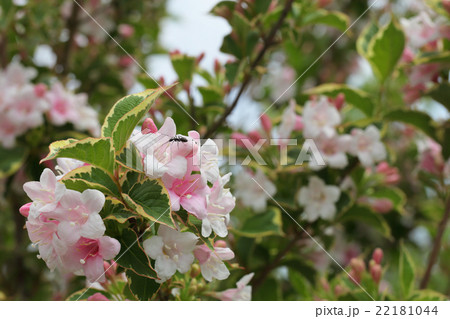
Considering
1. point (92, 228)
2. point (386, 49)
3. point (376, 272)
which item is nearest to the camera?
point (92, 228)

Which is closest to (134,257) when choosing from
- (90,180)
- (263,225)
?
(90,180)

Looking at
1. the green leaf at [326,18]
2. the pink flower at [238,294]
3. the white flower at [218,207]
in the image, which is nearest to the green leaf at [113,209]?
the white flower at [218,207]

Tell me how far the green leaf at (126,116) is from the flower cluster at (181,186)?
2 centimetres

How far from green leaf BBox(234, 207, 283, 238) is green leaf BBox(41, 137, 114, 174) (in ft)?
2.14

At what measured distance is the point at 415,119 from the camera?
157cm

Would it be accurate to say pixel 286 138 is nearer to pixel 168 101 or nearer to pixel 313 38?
pixel 168 101

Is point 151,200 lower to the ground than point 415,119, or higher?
higher

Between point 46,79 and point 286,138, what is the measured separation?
97cm

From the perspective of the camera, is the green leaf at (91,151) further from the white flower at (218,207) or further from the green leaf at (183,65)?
the green leaf at (183,65)

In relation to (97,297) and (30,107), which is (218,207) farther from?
(30,107)

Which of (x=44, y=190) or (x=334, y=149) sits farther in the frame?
(x=334, y=149)

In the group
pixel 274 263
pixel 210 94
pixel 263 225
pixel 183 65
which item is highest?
pixel 183 65

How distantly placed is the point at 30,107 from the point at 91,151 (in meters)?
0.96
